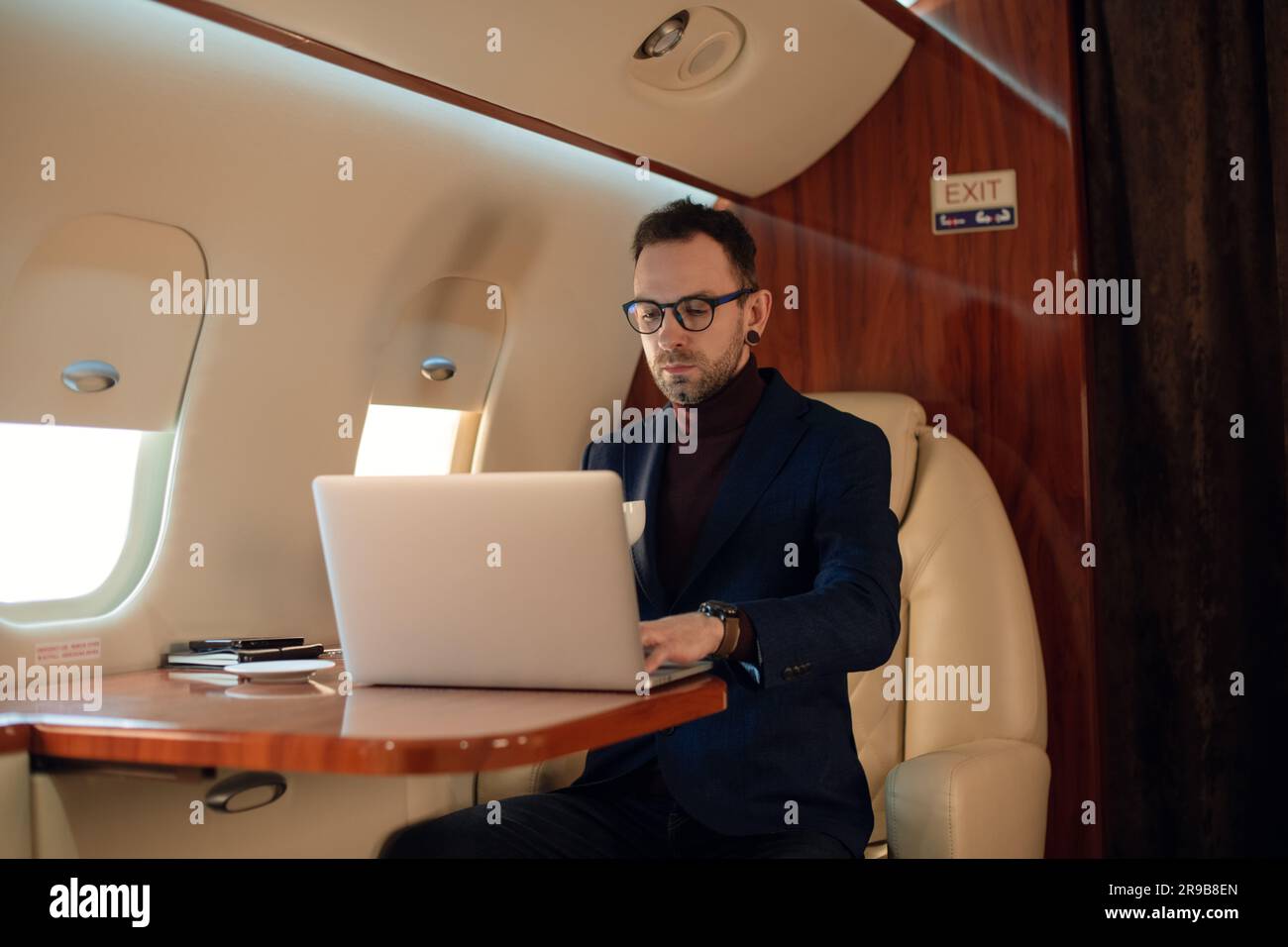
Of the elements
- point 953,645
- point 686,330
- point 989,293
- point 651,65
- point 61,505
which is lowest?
point 953,645

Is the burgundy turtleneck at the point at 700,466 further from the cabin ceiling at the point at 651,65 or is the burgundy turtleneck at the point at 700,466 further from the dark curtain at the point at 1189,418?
the dark curtain at the point at 1189,418

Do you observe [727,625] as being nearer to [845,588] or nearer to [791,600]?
[791,600]

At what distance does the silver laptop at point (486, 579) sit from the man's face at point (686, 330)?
2.25ft

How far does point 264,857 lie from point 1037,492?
6.21 feet

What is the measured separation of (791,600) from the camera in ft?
6.05

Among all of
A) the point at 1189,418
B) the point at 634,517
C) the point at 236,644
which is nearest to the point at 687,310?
the point at 634,517

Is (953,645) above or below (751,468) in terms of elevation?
below

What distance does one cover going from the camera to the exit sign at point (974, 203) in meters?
3.01

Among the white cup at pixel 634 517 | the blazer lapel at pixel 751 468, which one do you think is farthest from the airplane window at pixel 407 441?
the white cup at pixel 634 517

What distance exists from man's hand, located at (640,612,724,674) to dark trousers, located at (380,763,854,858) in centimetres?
42

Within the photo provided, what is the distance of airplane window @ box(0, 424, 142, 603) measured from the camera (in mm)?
2312

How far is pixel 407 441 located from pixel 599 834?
4.97 feet

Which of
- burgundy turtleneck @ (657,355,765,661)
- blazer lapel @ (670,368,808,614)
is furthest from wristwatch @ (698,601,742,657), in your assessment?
burgundy turtleneck @ (657,355,765,661)

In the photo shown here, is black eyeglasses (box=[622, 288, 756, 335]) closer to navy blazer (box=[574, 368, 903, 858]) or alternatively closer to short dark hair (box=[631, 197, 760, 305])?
short dark hair (box=[631, 197, 760, 305])
